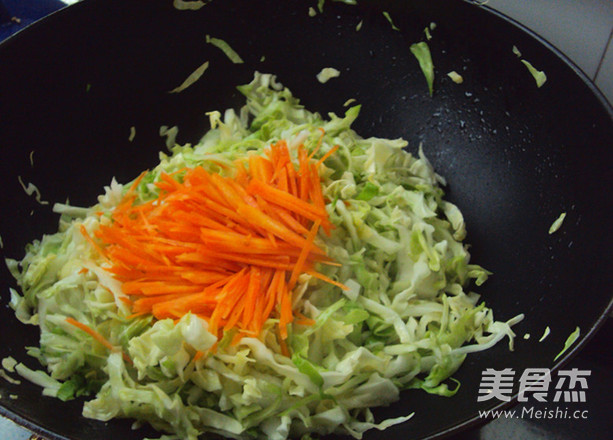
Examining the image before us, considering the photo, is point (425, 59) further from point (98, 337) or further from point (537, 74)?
point (98, 337)

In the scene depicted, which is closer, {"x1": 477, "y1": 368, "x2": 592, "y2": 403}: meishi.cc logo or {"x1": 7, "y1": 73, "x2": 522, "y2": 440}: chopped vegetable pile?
{"x1": 477, "y1": 368, "x2": 592, "y2": 403}: meishi.cc logo

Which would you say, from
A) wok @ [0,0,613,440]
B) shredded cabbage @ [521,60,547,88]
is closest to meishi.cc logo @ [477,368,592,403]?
wok @ [0,0,613,440]

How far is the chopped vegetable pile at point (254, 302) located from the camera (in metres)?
1.25

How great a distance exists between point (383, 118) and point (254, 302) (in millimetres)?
934

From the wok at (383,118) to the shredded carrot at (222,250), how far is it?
0.31 metres

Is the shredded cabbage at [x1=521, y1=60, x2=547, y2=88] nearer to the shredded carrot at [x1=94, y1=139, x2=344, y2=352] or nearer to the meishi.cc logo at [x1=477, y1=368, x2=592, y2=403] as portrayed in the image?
the shredded carrot at [x1=94, y1=139, x2=344, y2=352]

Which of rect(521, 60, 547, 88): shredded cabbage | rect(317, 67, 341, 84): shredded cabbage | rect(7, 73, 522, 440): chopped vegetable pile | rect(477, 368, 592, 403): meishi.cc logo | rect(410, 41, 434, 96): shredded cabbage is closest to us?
rect(477, 368, 592, 403): meishi.cc logo

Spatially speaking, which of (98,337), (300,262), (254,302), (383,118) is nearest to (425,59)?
(383,118)

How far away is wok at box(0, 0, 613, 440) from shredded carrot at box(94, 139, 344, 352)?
31 cm

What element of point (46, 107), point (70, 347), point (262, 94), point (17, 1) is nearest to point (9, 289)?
point (70, 347)

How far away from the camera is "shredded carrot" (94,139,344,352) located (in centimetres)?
128

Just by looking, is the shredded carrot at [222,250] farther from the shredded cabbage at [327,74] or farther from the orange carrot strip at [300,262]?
the shredded cabbage at [327,74]

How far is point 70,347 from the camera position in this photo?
1.35m

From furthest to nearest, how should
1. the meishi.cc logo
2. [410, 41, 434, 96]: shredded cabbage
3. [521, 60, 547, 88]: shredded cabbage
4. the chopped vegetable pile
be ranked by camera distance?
[410, 41, 434, 96]: shredded cabbage
[521, 60, 547, 88]: shredded cabbage
the chopped vegetable pile
the meishi.cc logo
